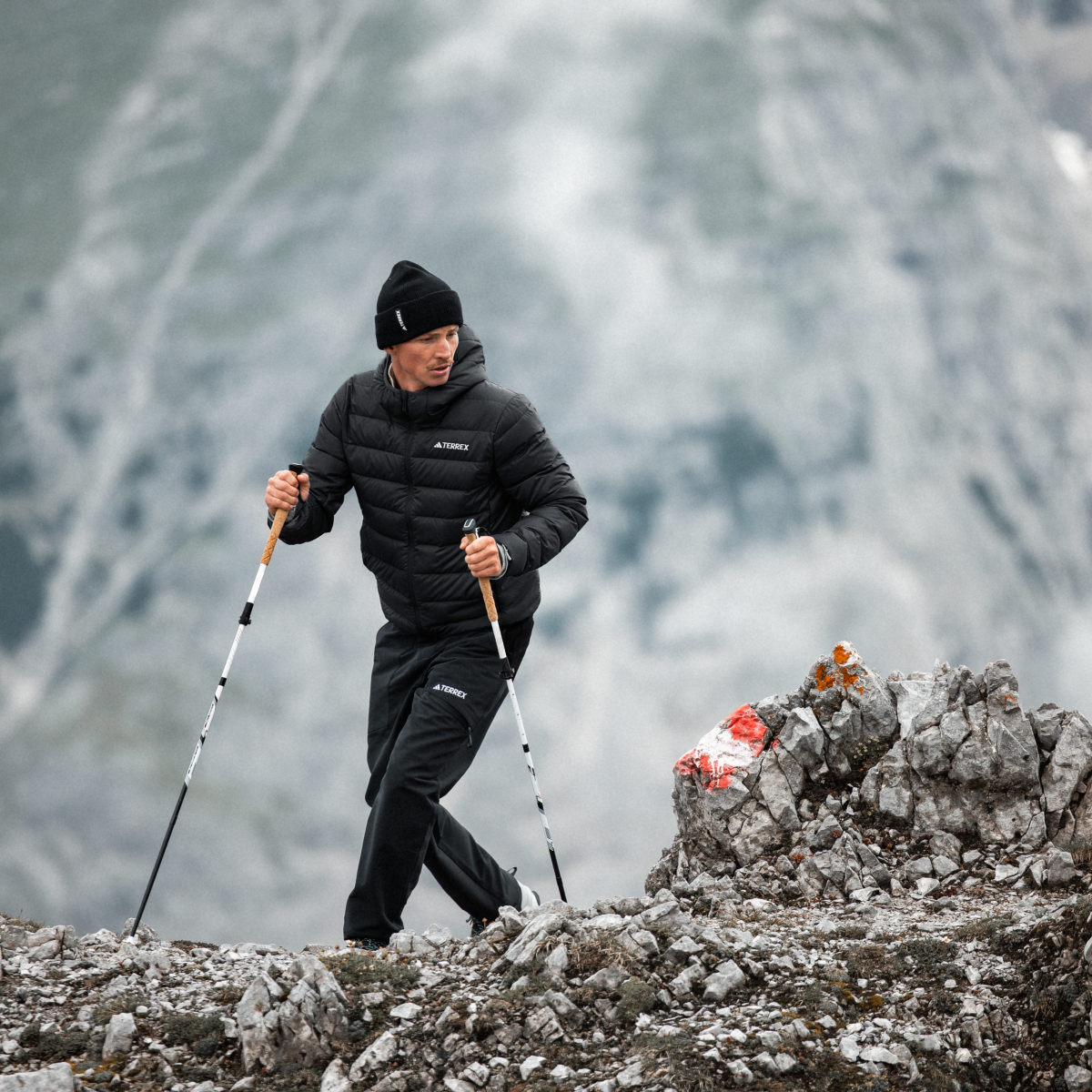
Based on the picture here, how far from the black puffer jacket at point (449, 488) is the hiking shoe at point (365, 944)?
2315 mm

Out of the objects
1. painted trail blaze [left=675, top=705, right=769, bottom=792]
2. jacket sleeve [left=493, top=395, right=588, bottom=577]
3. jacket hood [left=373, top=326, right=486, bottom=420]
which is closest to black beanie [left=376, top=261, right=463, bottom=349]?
jacket hood [left=373, top=326, right=486, bottom=420]

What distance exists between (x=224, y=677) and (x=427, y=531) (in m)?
2.04

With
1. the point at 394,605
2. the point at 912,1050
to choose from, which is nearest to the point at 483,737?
the point at 394,605

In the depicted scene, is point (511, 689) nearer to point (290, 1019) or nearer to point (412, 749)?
point (412, 749)

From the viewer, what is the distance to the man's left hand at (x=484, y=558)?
7496mm

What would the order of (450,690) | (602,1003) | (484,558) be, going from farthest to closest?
(450,690)
(484,558)
(602,1003)

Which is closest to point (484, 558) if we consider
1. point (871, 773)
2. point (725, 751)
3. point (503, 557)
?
point (503, 557)

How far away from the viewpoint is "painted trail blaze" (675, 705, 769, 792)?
1044cm

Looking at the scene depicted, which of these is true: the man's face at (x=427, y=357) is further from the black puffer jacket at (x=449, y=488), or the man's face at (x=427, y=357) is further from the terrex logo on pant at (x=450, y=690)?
the terrex logo on pant at (x=450, y=690)

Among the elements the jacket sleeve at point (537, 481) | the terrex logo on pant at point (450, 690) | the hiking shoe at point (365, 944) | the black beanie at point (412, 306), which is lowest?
the hiking shoe at point (365, 944)

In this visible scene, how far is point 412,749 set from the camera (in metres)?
7.81

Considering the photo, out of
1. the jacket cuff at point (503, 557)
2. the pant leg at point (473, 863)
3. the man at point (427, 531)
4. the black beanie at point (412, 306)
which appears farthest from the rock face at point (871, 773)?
the black beanie at point (412, 306)

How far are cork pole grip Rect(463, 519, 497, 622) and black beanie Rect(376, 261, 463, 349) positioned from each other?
4.91 ft

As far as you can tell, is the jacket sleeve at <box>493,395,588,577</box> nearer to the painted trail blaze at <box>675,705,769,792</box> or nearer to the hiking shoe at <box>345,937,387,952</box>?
the hiking shoe at <box>345,937,387,952</box>
